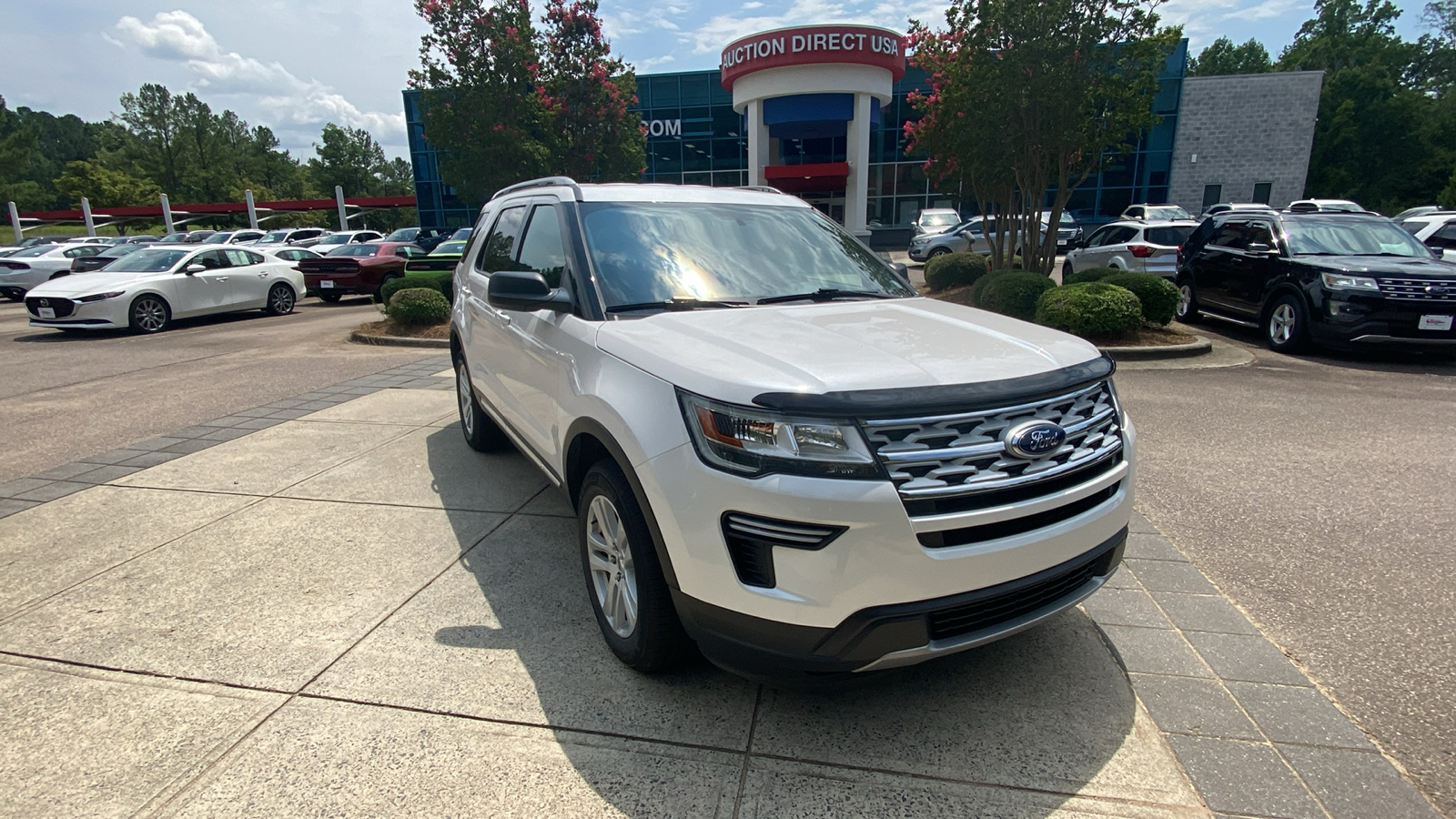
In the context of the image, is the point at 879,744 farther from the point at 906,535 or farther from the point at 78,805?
the point at 78,805

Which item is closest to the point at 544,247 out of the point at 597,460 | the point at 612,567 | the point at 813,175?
the point at 597,460

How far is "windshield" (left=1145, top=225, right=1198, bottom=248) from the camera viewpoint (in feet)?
47.6

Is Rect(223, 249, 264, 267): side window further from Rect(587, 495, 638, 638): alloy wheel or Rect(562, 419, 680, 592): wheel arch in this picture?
Rect(587, 495, 638, 638): alloy wheel

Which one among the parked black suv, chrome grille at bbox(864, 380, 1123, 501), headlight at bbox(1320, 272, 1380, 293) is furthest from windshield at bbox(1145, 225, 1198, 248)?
chrome grille at bbox(864, 380, 1123, 501)

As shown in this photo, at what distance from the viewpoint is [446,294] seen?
1330cm

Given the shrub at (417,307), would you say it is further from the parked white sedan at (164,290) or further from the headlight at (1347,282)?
the headlight at (1347,282)

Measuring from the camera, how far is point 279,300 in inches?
632

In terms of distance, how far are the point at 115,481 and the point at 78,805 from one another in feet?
12.1

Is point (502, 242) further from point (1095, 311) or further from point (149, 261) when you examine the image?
point (149, 261)

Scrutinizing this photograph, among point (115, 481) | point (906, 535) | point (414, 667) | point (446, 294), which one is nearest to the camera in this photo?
point (906, 535)

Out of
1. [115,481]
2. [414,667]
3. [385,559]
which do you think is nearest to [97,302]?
[115,481]

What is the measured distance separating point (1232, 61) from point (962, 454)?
10707 centimetres

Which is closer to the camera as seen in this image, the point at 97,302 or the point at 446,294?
the point at 97,302

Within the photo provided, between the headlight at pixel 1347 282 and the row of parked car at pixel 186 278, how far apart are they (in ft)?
45.6
